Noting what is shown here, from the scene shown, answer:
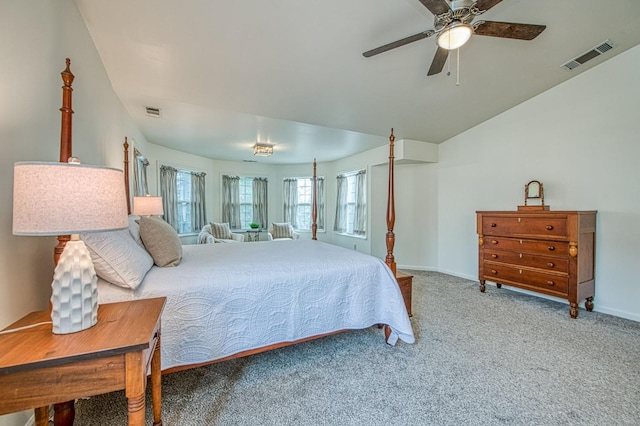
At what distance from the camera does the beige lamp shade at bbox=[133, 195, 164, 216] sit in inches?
131

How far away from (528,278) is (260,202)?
5690 millimetres

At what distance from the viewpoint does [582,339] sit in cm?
242

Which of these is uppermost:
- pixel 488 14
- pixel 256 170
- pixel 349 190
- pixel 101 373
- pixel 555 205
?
pixel 488 14

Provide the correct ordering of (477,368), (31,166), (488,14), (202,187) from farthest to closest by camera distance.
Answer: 1. (202,187)
2. (488,14)
3. (477,368)
4. (31,166)

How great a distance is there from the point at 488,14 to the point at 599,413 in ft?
9.73

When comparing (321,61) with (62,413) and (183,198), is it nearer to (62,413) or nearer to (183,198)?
(62,413)

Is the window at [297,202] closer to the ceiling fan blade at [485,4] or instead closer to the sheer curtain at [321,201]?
the sheer curtain at [321,201]

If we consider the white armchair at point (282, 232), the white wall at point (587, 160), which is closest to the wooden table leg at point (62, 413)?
the white wall at point (587, 160)

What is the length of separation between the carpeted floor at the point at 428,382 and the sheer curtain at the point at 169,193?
394 cm

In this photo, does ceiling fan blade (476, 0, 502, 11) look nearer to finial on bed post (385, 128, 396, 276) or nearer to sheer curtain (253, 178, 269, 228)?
finial on bed post (385, 128, 396, 276)

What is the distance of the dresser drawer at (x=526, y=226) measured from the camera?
3.00m

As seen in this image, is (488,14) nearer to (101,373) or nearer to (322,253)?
(322,253)

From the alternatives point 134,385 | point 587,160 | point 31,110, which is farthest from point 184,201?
point 587,160

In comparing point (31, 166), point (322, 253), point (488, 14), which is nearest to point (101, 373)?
point (31, 166)
